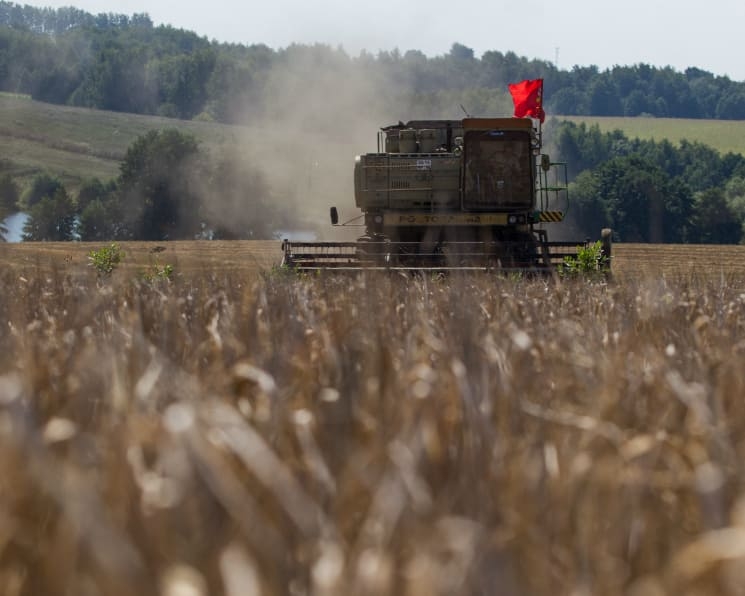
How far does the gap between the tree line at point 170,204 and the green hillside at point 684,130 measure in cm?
7778

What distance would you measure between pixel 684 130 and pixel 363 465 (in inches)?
6253

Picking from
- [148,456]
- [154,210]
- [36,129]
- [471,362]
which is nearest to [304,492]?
[148,456]

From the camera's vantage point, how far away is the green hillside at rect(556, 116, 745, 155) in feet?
480

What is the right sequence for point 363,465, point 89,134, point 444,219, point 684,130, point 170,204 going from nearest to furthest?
1. point 363,465
2. point 444,219
3. point 170,204
4. point 89,134
5. point 684,130

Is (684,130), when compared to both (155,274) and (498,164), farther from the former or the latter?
(155,274)

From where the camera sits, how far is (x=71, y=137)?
420 feet

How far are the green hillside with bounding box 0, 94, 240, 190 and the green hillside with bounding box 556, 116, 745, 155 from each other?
52.0 meters

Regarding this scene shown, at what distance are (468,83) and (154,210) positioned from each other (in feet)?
295

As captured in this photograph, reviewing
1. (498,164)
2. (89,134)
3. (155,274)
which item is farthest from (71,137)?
(155,274)

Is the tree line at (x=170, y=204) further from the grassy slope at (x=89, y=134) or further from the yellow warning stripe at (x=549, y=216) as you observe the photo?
the yellow warning stripe at (x=549, y=216)

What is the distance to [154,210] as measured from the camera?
265ft

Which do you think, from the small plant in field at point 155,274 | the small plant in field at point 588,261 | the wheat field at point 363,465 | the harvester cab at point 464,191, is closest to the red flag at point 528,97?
the harvester cab at point 464,191

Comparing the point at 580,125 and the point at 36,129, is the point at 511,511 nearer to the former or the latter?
the point at 36,129

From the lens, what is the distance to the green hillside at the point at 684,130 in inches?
5763
